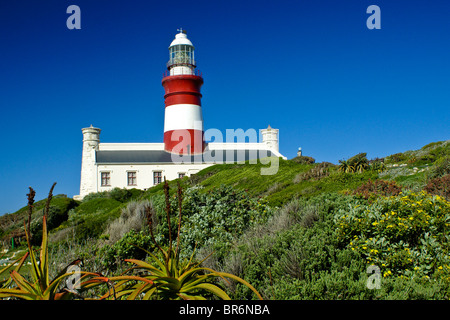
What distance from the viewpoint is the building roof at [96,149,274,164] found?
34.1m

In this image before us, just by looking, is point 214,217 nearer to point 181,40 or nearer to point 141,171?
point 141,171

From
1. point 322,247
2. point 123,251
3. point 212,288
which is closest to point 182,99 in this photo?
point 123,251

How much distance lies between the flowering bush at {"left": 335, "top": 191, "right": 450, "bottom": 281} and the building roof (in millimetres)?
29021

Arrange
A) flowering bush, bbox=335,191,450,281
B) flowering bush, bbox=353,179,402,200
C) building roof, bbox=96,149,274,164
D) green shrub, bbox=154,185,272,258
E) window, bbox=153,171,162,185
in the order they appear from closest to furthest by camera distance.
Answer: flowering bush, bbox=335,191,450,281 < green shrub, bbox=154,185,272,258 < flowering bush, bbox=353,179,402,200 < window, bbox=153,171,162,185 < building roof, bbox=96,149,274,164

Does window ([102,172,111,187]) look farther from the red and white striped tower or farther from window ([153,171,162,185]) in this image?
the red and white striped tower

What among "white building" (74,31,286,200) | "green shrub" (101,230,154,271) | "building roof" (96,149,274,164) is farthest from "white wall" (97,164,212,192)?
"green shrub" (101,230,154,271)

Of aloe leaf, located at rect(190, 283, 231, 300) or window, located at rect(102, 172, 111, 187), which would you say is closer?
aloe leaf, located at rect(190, 283, 231, 300)

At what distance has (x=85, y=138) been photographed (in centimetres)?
3488

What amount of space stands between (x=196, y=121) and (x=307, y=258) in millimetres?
31018

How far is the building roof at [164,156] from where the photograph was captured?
34.1m

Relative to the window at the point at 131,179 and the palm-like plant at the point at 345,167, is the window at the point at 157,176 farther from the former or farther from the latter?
the palm-like plant at the point at 345,167

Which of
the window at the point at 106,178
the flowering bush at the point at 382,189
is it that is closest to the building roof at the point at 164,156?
the window at the point at 106,178
